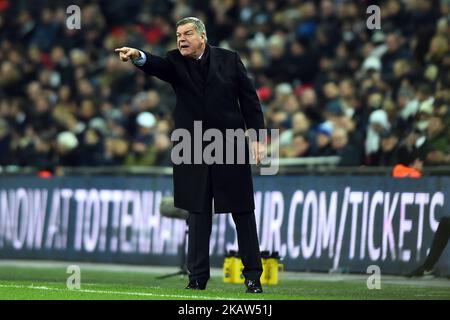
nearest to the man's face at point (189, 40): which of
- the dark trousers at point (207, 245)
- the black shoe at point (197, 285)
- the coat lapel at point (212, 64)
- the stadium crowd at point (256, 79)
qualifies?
the coat lapel at point (212, 64)

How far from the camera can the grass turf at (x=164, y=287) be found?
11805 millimetres

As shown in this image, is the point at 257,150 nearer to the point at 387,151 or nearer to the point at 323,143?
the point at 387,151

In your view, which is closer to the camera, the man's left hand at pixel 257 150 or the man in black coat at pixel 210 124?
the man's left hand at pixel 257 150

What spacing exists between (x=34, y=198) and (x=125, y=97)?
434cm

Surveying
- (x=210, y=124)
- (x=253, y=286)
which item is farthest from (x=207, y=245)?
(x=210, y=124)

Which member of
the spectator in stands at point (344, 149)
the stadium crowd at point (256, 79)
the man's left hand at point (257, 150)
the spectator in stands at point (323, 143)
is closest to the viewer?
the man's left hand at point (257, 150)

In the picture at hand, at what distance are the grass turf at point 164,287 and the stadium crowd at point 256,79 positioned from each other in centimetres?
237

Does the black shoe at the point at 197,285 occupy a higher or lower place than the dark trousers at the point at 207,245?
lower

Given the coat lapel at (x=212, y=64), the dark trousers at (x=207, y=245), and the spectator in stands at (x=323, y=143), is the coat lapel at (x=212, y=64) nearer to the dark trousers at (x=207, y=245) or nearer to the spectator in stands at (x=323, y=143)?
the dark trousers at (x=207, y=245)

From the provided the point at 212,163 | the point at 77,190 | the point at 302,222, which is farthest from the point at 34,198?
the point at 212,163

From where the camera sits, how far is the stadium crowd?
1830 centimetres

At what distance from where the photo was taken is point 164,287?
13562mm

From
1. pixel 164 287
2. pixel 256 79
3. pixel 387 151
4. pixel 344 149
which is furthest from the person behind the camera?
pixel 256 79

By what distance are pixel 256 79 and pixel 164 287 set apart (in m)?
9.24
